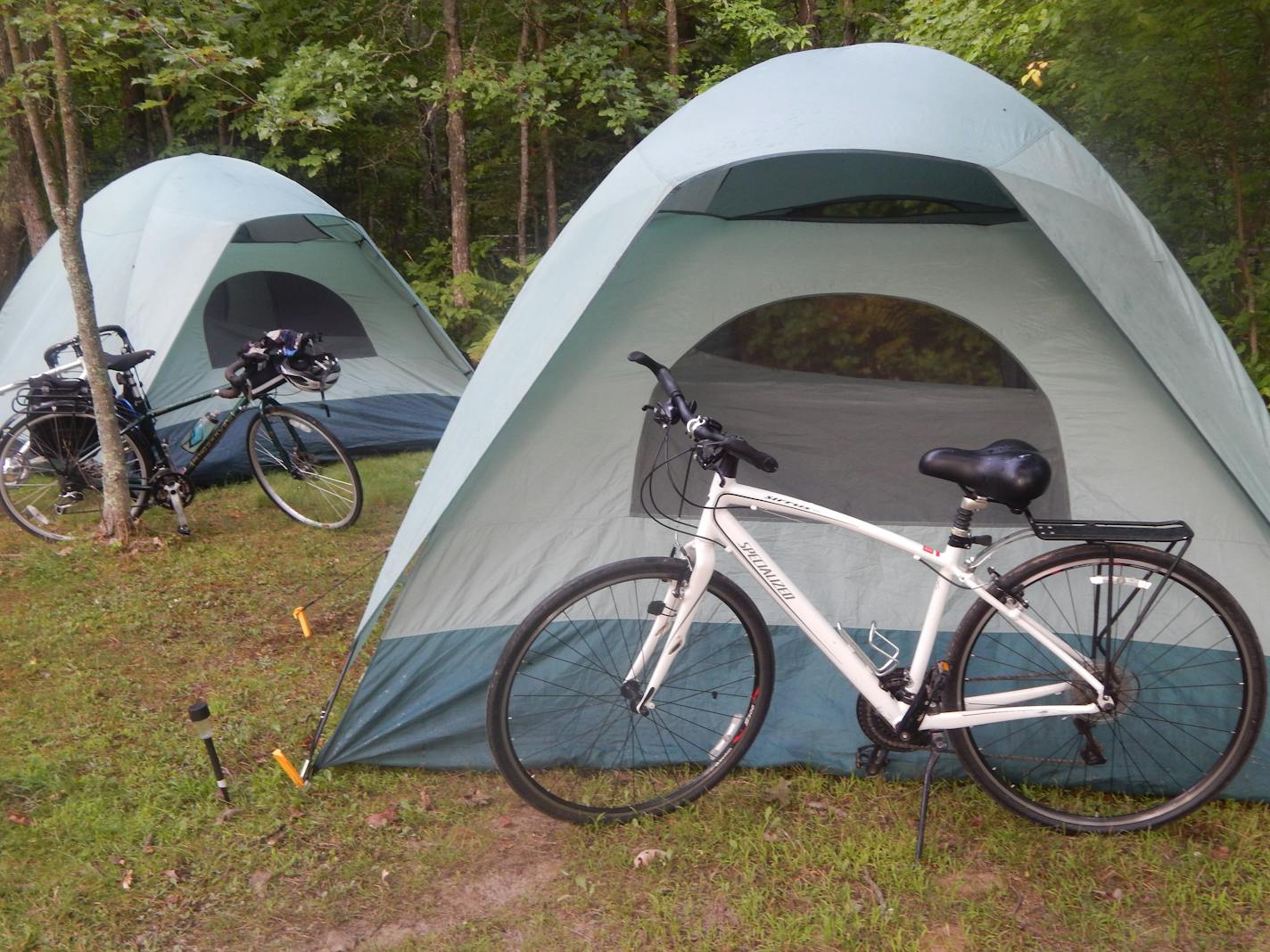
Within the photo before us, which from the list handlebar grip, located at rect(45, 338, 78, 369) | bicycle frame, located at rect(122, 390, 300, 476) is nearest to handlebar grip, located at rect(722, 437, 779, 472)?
bicycle frame, located at rect(122, 390, 300, 476)

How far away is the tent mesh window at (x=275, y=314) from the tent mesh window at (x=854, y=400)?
155 inches

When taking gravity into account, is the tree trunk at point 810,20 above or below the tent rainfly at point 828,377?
above

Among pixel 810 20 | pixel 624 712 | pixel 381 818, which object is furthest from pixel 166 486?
pixel 810 20

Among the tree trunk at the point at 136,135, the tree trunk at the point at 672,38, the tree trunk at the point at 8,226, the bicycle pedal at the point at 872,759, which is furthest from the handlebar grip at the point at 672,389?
the tree trunk at the point at 136,135

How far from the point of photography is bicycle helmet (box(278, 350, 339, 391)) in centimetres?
493

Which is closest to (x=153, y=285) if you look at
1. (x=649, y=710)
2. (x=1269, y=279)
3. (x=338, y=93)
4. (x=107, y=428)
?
(x=107, y=428)

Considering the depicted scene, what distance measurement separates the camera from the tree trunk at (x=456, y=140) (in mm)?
8750

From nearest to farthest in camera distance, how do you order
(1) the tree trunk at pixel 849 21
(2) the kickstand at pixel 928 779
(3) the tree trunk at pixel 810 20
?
(2) the kickstand at pixel 928 779, (3) the tree trunk at pixel 810 20, (1) the tree trunk at pixel 849 21

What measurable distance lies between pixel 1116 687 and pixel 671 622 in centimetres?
108

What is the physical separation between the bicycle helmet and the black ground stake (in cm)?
234

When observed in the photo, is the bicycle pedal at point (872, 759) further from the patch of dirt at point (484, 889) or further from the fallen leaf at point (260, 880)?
the fallen leaf at point (260, 880)

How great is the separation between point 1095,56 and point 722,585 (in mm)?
3961

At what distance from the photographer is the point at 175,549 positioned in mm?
4859

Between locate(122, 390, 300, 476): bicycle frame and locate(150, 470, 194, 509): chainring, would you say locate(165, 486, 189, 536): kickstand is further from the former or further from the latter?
locate(122, 390, 300, 476): bicycle frame
